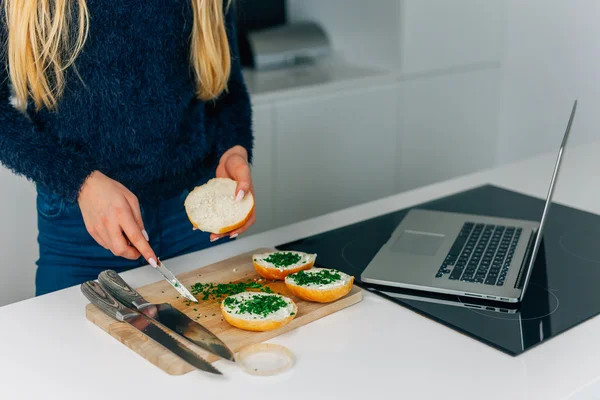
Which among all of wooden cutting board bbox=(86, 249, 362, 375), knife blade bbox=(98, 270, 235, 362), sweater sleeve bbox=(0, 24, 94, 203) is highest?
sweater sleeve bbox=(0, 24, 94, 203)

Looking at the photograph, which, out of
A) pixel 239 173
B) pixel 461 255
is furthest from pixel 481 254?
pixel 239 173

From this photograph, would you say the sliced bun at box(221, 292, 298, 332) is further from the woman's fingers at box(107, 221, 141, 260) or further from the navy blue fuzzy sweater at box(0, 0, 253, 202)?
the navy blue fuzzy sweater at box(0, 0, 253, 202)

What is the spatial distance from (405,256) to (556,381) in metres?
0.39

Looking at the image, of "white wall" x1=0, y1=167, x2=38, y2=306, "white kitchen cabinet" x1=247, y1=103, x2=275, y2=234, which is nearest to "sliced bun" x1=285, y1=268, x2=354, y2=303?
"white wall" x1=0, y1=167, x2=38, y2=306

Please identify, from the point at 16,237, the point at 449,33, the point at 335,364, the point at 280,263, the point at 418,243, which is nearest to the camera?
the point at 335,364

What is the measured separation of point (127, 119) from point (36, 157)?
0.58ft

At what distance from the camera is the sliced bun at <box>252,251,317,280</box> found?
3.65 ft

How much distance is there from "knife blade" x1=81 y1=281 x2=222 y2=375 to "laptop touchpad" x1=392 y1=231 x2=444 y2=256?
0.46 m

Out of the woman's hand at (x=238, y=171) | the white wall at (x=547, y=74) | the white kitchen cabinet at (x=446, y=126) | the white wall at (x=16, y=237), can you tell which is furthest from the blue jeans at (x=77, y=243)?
the white wall at (x=547, y=74)

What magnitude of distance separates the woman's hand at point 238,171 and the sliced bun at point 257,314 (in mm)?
180

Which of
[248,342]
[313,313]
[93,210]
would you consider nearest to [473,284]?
[313,313]

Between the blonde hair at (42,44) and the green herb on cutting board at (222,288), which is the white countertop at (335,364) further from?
the blonde hair at (42,44)

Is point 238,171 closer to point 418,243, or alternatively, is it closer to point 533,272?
point 418,243

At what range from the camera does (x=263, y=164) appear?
8.03ft
